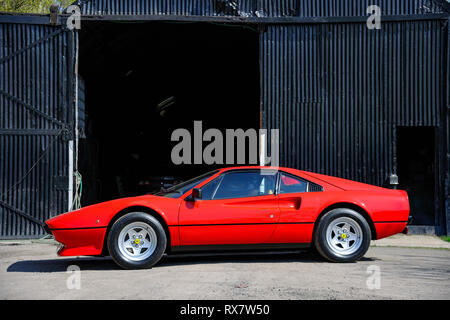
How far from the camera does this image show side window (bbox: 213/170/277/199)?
6211 mm

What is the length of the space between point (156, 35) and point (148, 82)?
20.2 feet

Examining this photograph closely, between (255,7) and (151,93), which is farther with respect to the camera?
(151,93)

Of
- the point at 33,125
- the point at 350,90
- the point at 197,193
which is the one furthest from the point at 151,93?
the point at 197,193

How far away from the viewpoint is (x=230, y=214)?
6020mm

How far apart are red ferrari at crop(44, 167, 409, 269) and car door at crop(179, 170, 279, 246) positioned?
0.04ft

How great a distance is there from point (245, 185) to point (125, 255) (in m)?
1.79

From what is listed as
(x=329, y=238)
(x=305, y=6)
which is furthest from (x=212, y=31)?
(x=329, y=238)

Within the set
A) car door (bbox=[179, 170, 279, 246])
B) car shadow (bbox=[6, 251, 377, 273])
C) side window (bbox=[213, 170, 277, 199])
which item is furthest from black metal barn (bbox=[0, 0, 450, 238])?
car door (bbox=[179, 170, 279, 246])

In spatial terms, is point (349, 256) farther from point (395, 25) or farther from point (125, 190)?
point (125, 190)

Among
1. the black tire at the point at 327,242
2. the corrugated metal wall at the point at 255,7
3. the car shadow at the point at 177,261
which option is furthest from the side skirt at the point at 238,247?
the corrugated metal wall at the point at 255,7

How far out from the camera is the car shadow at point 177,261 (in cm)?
617

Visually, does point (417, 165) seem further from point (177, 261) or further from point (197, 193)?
point (197, 193)

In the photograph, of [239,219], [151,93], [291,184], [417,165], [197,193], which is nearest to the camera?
[197,193]

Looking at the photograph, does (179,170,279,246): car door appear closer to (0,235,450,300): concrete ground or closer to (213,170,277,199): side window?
(213,170,277,199): side window
